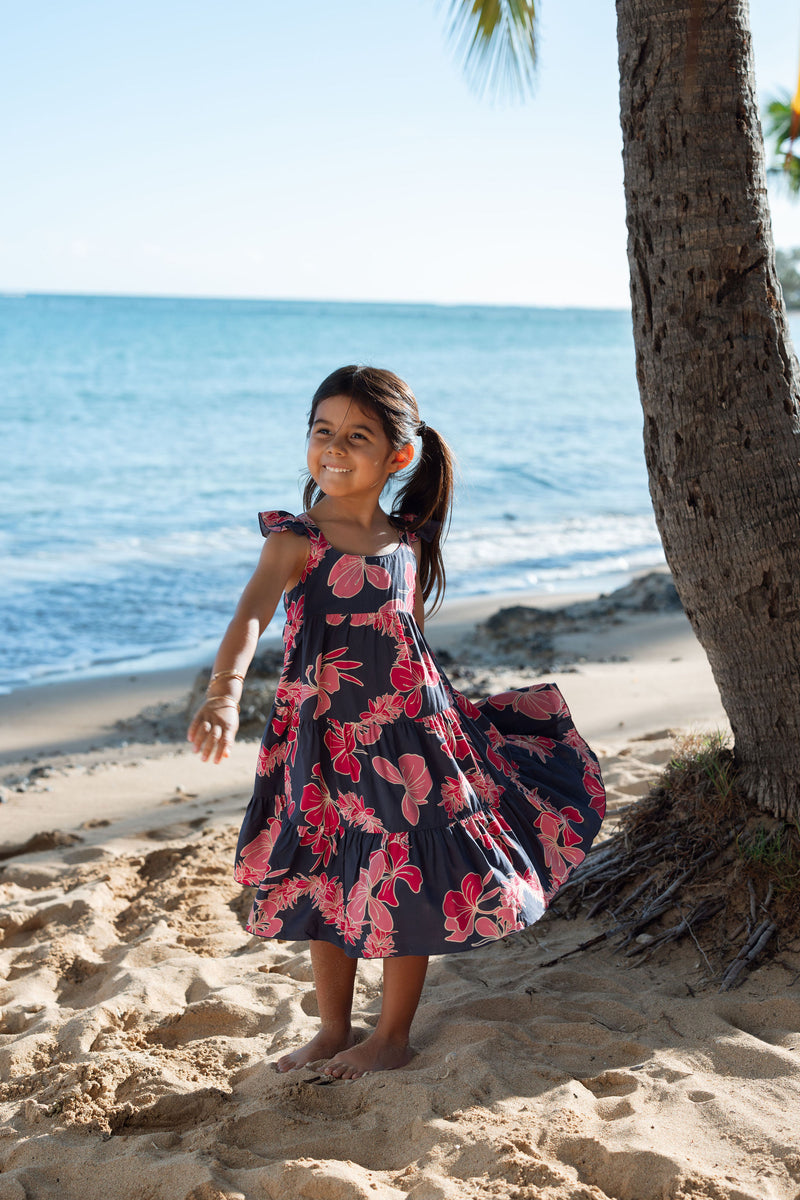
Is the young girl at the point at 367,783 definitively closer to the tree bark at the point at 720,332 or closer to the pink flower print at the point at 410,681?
the pink flower print at the point at 410,681

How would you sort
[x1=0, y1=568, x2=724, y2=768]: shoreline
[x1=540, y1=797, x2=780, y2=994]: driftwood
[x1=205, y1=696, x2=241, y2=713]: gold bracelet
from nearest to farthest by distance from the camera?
[x1=205, y1=696, x2=241, y2=713]: gold bracelet < [x1=540, y1=797, x2=780, y2=994]: driftwood < [x1=0, y1=568, x2=724, y2=768]: shoreline

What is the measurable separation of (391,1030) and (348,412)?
157 cm

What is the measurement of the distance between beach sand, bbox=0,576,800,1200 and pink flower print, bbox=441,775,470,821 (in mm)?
607

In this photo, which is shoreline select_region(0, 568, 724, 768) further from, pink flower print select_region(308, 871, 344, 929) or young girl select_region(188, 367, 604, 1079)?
pink flower print select_region(308, 871, 344, 929)

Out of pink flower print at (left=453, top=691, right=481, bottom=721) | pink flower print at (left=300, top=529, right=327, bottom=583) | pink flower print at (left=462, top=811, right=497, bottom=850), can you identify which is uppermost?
pink flower print at (left=300, top=529, right=327, bottom=583)

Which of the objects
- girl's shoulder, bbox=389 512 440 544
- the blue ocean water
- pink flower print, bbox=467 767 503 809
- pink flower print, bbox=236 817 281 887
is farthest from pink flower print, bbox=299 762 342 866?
the blue ocean water

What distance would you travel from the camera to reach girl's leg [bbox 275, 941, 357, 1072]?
8.12 feet

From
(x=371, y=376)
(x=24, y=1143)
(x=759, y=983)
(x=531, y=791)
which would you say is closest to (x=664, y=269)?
(x=371, y=376)

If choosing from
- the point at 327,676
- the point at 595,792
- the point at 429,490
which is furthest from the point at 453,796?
the point at 429,490

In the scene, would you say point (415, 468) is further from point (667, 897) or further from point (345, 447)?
point (667, 897)

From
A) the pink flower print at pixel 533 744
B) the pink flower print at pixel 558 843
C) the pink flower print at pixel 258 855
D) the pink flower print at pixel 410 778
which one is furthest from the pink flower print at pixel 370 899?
the pink flower print at pixel 533 744

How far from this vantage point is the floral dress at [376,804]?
7.54 feet

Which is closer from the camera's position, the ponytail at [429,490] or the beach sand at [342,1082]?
the beach sand at [342,1082]

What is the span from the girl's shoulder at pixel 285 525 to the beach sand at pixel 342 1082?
1.33 metres
